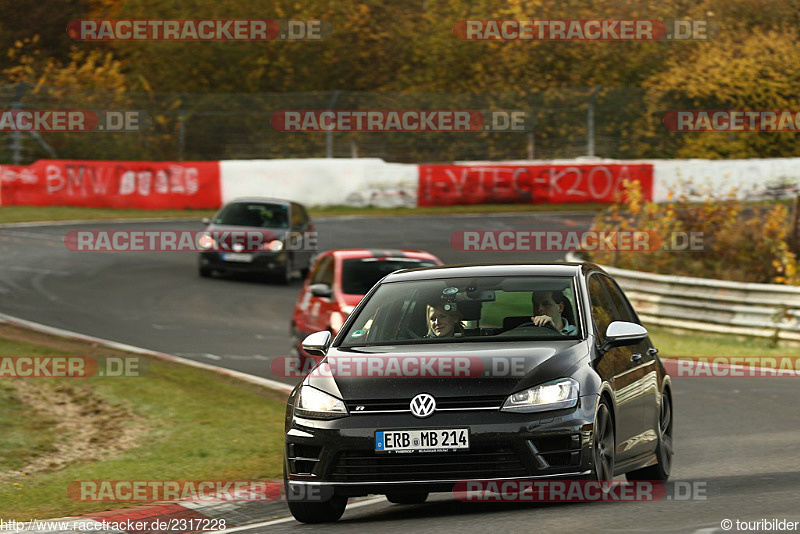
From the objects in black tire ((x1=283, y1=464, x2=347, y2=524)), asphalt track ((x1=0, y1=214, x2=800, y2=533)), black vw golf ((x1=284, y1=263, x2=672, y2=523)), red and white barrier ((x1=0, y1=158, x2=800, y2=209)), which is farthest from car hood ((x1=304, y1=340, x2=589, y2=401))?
red and white barrier ((x1=0, y1=158, x2=800, y2=209))

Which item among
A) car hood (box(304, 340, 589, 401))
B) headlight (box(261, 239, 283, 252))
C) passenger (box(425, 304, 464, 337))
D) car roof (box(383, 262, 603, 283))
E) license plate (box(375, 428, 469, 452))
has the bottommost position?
headlight (box(261, 239, 283, 252))

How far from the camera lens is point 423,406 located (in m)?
8.23

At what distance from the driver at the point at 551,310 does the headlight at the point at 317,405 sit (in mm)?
1501

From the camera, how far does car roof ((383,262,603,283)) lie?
31.8 feet

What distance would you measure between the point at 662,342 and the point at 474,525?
12770 mm

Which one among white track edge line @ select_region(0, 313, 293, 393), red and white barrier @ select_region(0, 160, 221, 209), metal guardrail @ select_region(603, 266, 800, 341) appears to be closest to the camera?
white track edge line @ select_region(0, 313, 293, 393)

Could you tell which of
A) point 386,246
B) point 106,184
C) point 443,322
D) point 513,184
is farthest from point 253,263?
point 443,322

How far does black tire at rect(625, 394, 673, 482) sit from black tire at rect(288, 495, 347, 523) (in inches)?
92.0

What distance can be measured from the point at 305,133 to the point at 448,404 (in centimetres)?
3448

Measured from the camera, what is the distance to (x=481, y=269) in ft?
32.1

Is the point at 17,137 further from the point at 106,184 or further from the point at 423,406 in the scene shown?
the point at 423,406

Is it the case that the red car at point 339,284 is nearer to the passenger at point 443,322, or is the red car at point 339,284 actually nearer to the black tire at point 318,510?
the passenger at point 443,322

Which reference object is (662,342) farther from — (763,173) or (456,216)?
(763,173)

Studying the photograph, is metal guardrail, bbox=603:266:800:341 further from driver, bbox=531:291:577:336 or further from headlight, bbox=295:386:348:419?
headlight, bbox=295:386:348:419
